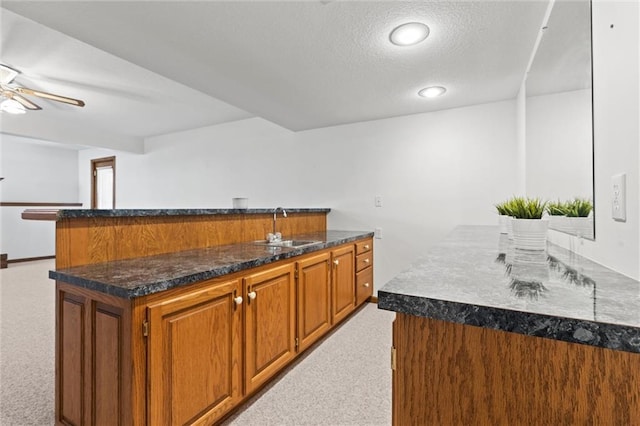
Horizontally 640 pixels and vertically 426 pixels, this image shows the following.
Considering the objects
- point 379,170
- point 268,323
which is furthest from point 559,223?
point 379,170

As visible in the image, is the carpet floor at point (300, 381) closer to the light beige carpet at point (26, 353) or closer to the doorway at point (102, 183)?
the light beige carpet at point (26, 353)

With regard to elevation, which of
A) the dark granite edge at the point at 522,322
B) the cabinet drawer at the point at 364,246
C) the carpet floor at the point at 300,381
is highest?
the dark granite edge at the point at 522,322

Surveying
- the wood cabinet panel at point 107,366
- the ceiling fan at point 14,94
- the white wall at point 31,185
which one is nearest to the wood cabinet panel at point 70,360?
the wood cabinet panel at point 107,366

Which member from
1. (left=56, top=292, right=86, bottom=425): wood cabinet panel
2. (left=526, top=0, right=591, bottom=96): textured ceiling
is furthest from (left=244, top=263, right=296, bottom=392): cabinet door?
(left=526, top=0, right=591, bottom=96): textured ceiling

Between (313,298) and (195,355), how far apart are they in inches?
43.1

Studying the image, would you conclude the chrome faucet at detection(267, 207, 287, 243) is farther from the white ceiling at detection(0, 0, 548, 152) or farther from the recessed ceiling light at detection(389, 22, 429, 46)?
the recessed ceiling light at detection(389, 22, 429, 46)

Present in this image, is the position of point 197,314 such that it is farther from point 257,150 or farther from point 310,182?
point 257,150

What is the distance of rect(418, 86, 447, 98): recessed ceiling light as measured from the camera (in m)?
2.61

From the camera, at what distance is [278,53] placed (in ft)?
6.63

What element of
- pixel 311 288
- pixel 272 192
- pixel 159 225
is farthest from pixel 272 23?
pixel 272 192

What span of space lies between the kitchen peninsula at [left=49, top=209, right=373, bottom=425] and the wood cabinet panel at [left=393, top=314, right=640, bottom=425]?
0.93 meters

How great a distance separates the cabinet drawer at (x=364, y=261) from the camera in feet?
10.2

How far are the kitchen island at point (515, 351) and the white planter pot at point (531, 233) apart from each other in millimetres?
515

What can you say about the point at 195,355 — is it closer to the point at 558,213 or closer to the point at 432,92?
the point at 558,213
